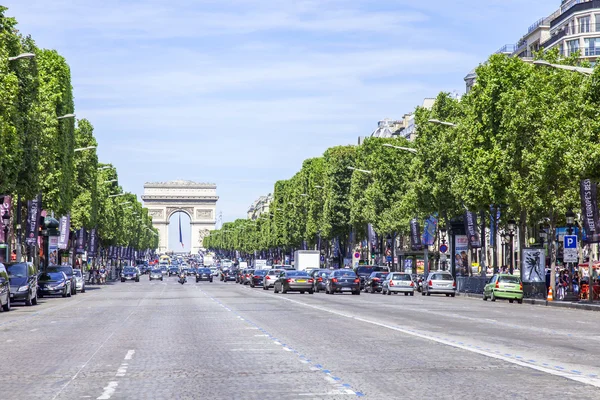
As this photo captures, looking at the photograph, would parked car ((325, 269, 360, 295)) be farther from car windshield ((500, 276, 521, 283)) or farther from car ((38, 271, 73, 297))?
car ((38, 271, 73, 297))

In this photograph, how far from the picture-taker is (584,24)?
98312mm

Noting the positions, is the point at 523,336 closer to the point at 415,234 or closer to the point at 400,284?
the point at 400,284

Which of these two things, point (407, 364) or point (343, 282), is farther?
point (343, 282)

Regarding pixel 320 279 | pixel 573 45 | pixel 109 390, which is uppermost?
pixel 573 45

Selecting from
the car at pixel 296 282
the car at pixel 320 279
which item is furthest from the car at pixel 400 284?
the car at pixel 296 282

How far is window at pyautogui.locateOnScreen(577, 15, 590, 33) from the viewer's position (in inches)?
3853

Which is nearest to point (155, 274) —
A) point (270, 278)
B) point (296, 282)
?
point (270, 278)

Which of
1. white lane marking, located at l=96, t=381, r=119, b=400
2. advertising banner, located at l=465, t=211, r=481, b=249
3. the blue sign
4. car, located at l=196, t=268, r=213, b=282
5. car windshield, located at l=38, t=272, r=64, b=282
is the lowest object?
white lane marking, located at l=96, t=381, r=119, b=400

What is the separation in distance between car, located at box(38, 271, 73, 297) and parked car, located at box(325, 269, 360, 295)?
15815 mm

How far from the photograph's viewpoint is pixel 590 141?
145 feet

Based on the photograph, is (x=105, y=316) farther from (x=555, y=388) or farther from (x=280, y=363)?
(x=555, y=388)

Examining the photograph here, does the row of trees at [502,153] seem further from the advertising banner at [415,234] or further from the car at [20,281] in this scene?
the car at [20,281]

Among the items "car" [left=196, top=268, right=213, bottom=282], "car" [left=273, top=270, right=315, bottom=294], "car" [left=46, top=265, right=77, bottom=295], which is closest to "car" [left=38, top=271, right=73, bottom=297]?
"car" [left=46, top=265, right=77, bottom=295]

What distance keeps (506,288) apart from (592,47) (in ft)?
159
